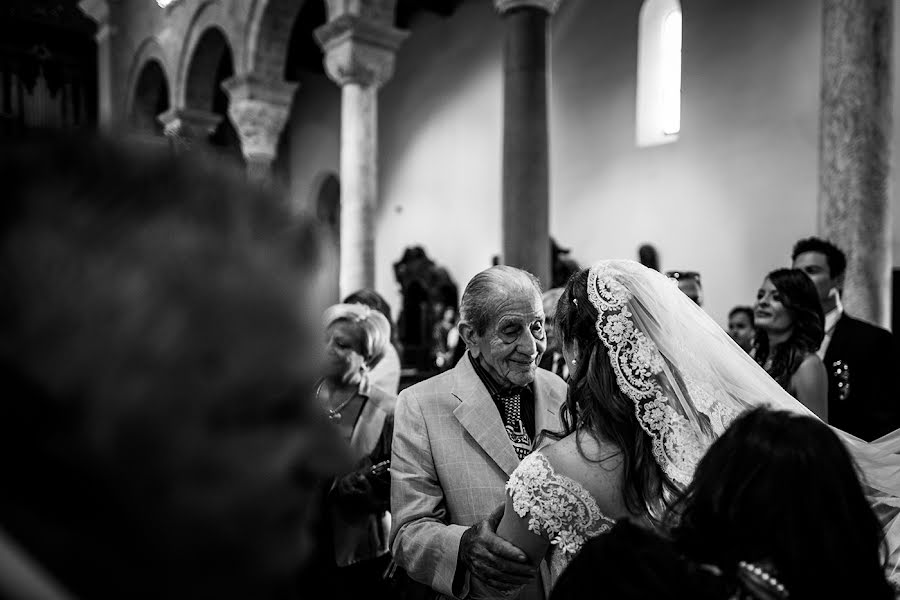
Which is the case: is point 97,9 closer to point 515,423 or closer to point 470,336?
point 470,336

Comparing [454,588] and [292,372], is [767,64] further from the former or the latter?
[292,372]

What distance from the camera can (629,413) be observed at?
168cm

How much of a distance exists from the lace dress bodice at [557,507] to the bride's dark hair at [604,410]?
9cm

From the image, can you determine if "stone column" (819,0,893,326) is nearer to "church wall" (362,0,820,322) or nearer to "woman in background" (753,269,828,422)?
"woman in background" (753,269,828,422)

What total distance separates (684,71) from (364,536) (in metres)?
9.37

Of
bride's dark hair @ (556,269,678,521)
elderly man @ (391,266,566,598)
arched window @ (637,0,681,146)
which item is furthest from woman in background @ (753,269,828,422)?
arched window @ (637,0,681,146)

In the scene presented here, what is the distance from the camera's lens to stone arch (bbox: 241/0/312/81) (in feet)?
38.5

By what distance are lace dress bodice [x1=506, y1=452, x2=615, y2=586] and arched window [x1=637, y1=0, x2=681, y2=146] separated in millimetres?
9890

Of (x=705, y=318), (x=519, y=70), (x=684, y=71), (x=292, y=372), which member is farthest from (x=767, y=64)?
(x=292, y=372)

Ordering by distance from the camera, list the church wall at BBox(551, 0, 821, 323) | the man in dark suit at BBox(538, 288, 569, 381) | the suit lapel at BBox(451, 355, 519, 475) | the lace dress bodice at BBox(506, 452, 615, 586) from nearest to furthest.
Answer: the lace dress bodice at BBox(506, 452, 615, 586), the suit lapel at BBox(451, 355, 519, 475), the man in dark suit at BBox(538, 288, 569, 381), the church wall at BBox(551, 0, 821, 323)

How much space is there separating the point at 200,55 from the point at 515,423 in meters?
13.6

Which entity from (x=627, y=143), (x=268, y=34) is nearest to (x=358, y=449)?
(x=627, y=143)

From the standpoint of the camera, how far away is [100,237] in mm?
431

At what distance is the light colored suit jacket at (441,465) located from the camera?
2049mm
